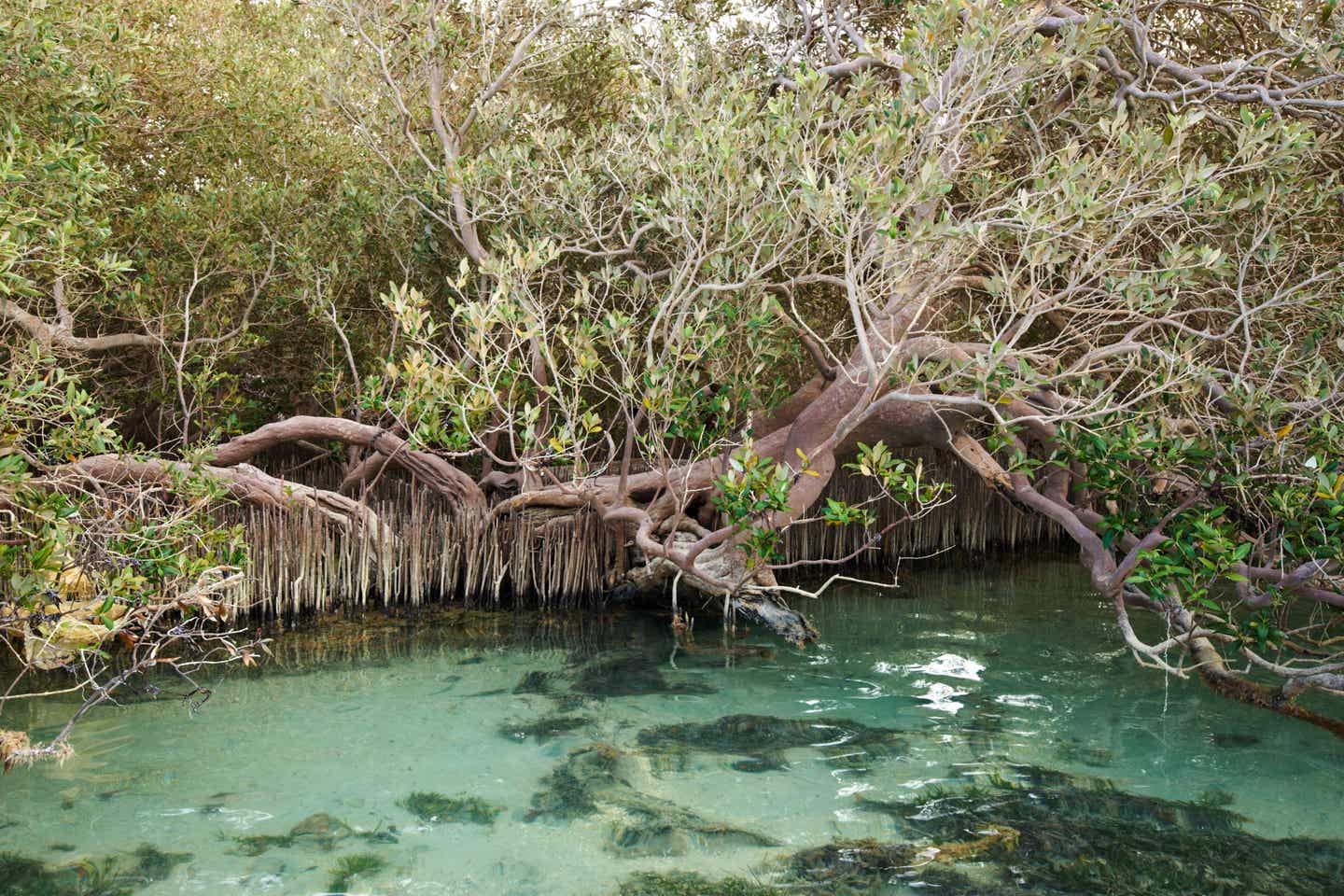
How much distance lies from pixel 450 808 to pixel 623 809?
0.82 metres

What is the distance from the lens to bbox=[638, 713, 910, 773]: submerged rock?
17.0 feet

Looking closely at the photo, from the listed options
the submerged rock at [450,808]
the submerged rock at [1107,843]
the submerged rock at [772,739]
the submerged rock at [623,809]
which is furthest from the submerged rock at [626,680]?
the submerged rock at [1107,843]

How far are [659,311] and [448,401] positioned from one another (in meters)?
1.42

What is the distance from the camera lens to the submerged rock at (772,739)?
17.0 feet

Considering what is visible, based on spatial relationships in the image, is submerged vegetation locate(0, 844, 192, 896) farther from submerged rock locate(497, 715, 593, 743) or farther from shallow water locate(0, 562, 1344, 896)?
submerged rock locate(497, 715, 593, 743)

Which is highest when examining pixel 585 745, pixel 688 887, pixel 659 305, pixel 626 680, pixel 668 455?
pixel 659 305

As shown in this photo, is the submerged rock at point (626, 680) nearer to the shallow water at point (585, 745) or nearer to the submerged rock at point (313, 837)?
the shallow water at point (585, 745)

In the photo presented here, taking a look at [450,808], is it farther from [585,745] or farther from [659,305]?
[659,305]

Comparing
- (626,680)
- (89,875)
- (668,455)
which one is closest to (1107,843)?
(626,680)

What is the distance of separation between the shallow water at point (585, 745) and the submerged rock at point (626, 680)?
0.02 metres

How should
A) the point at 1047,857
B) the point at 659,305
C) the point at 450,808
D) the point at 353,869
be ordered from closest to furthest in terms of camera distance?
the point at 353,869, the point at 1047,857, the point at 450,808, the point at 659,305

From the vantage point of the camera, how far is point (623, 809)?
4.57 meters

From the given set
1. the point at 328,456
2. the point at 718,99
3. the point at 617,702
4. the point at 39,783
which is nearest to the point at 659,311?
the point at 718,99

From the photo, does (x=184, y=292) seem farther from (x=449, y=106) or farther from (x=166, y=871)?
(x=166, y=871)
